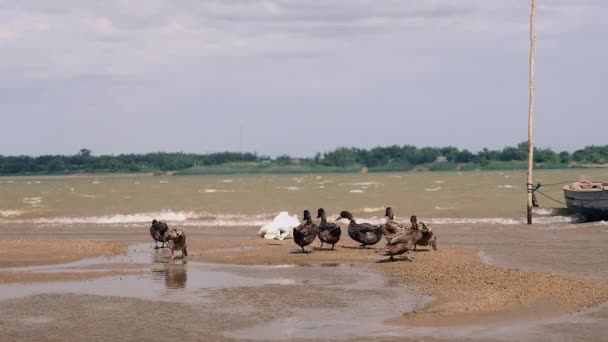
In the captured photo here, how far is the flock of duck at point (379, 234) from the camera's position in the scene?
1950cm

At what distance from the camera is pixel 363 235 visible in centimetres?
2291

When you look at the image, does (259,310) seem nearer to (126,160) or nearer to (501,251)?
(501,251)

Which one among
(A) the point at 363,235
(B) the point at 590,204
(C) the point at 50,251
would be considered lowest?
(C) the point at 50,251

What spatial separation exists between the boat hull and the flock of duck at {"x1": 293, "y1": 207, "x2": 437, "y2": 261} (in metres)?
12.6

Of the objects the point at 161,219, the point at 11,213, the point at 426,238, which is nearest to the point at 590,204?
the point at 426,238

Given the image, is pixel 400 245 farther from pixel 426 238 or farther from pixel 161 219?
pixel 161 219

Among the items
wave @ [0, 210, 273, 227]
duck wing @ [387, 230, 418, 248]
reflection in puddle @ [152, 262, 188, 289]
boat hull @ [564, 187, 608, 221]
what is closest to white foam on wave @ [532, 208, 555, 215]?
boat hull @ [564, 187, 608, 221]

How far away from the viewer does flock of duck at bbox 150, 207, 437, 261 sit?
19.6 m

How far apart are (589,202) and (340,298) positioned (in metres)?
21.8

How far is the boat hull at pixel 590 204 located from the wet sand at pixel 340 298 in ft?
35.9

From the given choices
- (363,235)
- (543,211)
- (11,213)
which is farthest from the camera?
(11,213)

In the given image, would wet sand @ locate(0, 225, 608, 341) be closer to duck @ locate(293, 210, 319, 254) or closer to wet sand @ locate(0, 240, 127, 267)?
wet sand @ locate(0, 240, 127, 267)

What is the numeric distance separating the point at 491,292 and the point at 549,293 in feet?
3.12

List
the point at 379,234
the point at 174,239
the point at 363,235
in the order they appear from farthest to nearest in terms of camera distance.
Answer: the point at 363,235
the point at 379,234
the point at 174,239
